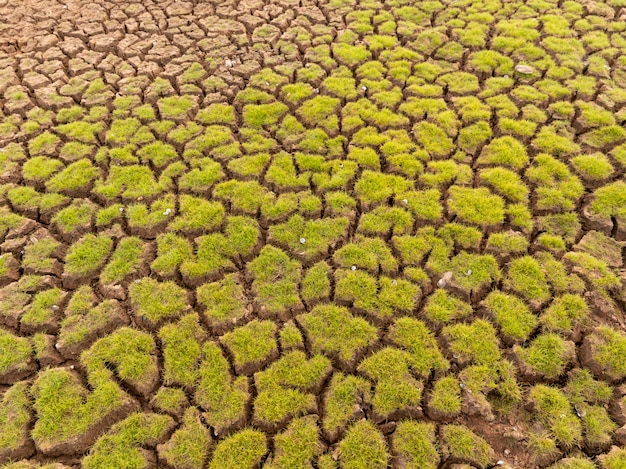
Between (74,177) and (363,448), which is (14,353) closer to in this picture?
(74,177)

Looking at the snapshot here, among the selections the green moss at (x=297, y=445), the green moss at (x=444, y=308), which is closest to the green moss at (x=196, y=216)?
the green moss at (x=297, y=445)

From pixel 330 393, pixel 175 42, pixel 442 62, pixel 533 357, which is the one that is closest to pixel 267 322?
pixel 330 393

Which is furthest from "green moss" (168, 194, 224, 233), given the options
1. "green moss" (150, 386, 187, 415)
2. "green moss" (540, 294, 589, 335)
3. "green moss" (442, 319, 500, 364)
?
"green moss" (540, 294, 589, 335)

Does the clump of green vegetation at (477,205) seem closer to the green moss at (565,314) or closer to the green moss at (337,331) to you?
the green moss at (565,314)

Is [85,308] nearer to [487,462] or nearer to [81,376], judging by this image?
[81,376]

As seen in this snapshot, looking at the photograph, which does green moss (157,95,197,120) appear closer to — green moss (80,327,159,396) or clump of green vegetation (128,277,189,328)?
clump of green vegetation (128,277,189,328)
